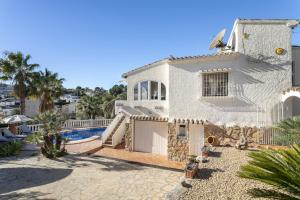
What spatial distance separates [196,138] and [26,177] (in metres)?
12.2

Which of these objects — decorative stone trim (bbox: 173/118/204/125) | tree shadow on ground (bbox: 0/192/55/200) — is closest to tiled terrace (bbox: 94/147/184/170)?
decorative stone trim (bbox: 173/118/204/125)

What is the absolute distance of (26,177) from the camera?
13719 millimetres

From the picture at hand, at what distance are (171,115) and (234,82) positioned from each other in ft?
18.3

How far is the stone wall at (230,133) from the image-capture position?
16.5m

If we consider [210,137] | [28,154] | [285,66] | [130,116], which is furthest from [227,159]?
[28,154]

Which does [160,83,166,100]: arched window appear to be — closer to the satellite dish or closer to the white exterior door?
the white exterior door

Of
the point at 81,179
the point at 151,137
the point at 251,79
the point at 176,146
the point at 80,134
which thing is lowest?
the point at 81,179

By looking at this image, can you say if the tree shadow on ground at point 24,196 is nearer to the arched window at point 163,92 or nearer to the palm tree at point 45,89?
the arched window at point 163,92

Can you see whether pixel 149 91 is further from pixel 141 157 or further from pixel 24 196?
pixel 24 196

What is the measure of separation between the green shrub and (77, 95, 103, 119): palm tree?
71.0 feet

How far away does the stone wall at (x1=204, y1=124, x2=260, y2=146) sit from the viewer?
16453 mm

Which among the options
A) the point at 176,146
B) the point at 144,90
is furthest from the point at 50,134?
the point at 176,146

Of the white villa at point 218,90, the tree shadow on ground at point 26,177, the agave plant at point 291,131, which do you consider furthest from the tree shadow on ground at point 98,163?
the agave plant at point 291,131

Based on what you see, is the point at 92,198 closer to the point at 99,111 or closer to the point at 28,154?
the point at 28,154
